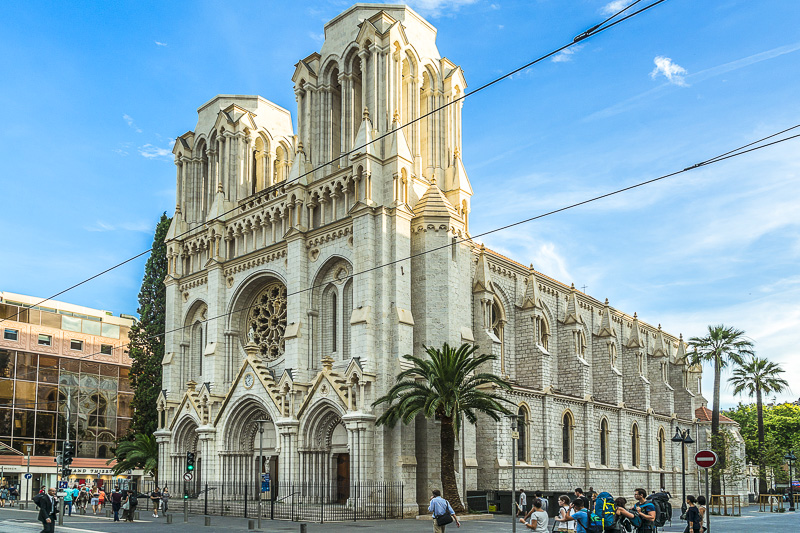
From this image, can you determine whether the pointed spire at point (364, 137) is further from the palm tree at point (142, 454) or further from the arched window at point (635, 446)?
the arched window at point (635, 446)

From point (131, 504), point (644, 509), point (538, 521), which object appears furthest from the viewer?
point (131, 504)

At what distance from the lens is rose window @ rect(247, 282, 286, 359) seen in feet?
137

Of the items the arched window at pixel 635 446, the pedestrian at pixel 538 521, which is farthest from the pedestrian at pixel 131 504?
the arched window at pixel 635 446

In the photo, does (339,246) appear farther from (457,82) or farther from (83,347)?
(83,347)

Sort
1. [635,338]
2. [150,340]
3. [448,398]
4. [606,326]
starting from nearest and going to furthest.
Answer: [448,398] < [150,340] < [606,326] < [635,338]

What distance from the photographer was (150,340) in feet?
169

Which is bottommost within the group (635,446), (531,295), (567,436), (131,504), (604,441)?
(131,504)

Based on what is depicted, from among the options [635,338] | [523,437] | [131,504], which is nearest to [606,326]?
[635,338]

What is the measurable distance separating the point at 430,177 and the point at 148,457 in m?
24.4

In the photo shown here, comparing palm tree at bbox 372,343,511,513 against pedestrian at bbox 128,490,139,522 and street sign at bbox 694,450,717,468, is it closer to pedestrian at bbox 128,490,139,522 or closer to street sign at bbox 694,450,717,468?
pedestrian at bbox 128,490,139,522

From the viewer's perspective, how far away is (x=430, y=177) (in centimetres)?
4081

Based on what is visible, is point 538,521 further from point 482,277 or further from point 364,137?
point 482,277

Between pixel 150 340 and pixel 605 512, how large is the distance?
41864 mm

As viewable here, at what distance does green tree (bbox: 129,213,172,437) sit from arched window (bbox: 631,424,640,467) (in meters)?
31.4
